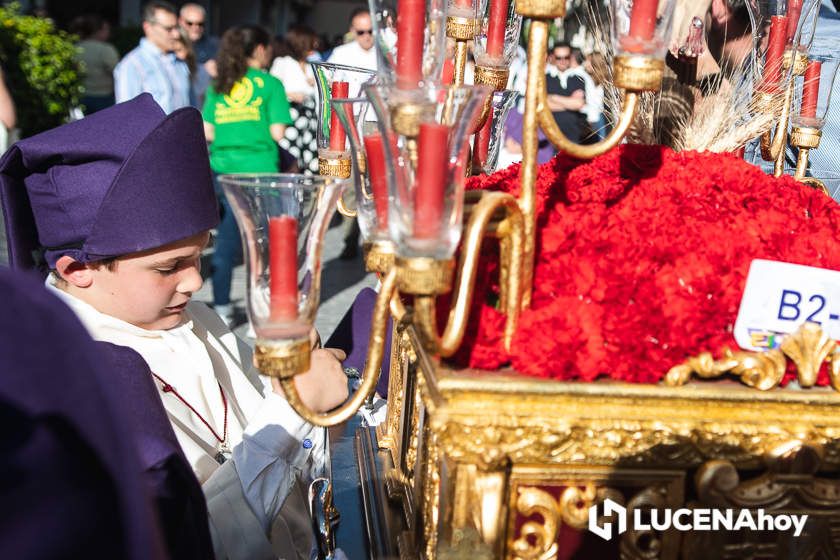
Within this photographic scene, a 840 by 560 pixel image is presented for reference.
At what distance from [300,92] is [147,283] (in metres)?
5.69

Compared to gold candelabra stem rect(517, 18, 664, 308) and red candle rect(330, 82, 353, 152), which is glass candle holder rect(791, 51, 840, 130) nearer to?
gold candelabra stem rect(517, 18, 664, 308)

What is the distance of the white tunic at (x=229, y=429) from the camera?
5.49 ft

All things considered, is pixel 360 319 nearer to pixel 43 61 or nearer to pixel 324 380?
pixel 324 380

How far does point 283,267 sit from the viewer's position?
3.81ft

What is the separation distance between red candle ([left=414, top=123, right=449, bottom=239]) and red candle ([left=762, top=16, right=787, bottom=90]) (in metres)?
1.11

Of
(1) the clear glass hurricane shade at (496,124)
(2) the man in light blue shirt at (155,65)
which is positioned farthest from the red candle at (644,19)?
(2) the man in light blue shirt at (155,65)

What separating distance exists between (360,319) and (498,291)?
1132mm

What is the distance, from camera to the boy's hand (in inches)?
68.9

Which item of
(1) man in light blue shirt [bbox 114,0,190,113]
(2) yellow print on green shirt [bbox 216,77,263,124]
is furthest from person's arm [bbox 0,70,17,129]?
(2) yellow print on green shirt [bbox 216,77,263,124]

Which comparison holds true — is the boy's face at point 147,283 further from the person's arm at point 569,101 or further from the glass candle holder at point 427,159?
the person's arm at point 569,101

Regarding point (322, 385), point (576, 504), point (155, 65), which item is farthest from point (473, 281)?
point (155, 65)

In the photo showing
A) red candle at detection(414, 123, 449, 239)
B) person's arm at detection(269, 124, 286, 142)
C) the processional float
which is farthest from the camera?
person's arm at detection(269, 124, 286, 142)

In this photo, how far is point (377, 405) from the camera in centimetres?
234

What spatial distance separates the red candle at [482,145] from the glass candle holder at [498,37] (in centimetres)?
29
